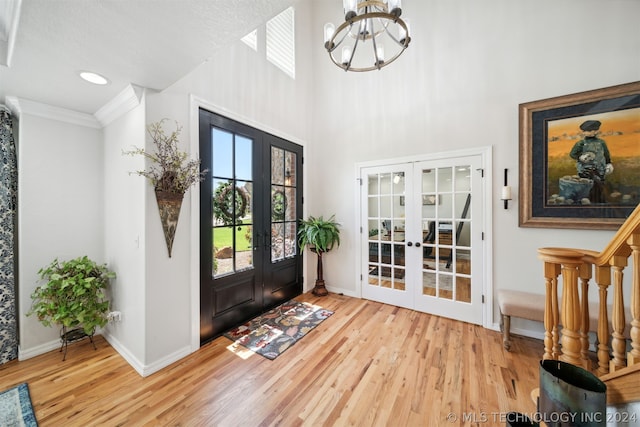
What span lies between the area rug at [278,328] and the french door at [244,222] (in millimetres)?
155

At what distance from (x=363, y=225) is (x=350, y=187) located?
65 centimetres

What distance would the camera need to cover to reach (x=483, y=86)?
2807mm

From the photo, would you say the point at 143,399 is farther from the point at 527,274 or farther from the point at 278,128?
the point at 527,274

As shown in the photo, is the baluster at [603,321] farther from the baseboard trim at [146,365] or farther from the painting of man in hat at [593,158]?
the baseboard trim at [146,365]

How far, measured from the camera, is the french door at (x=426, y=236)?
2.88m

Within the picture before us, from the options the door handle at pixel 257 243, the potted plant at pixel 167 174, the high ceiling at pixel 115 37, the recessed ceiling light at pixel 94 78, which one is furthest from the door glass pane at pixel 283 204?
the recessed ceiling light at pixel 94 78

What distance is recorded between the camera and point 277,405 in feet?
5.54

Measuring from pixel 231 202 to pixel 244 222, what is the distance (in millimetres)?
308

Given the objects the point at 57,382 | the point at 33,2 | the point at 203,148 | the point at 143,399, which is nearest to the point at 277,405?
the point at 143,399

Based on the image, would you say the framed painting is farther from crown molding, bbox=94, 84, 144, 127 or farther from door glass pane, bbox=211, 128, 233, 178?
crown molding, bbox=94, 84, 144, 127

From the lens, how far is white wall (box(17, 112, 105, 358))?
220 centimetres

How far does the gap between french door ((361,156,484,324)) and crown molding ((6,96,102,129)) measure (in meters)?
3.38

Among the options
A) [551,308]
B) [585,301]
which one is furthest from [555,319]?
[585,301]

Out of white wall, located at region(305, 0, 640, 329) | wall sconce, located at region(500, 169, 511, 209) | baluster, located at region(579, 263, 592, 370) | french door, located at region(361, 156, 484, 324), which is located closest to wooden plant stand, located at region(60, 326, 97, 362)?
white wall, located at region(305, 0, 640, 329)
